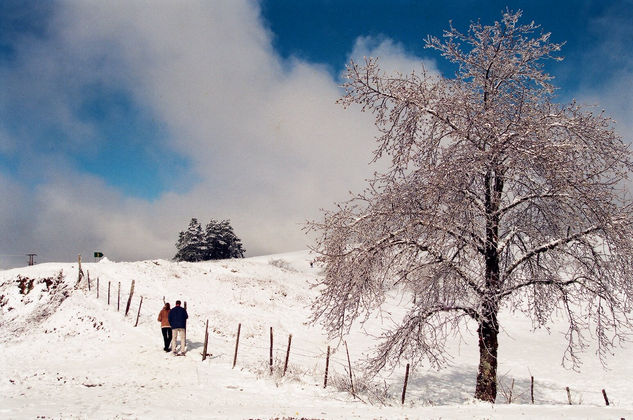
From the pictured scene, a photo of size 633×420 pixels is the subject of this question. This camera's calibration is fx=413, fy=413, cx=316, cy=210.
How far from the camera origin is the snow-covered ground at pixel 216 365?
9.53 meters

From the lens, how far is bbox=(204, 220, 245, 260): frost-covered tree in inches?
2434

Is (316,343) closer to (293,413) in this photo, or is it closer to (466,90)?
(293,413)

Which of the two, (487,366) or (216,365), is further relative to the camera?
(216,365)

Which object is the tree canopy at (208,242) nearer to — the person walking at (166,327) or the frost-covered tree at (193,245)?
the frost-covered tree at (193,245)

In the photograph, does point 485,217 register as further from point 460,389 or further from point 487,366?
point 460,389

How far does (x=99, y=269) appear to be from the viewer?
31.4 m

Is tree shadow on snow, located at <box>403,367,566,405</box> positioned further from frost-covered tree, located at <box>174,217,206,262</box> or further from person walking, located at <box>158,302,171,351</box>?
frost-covered tree, located at <box>174,217,206,262</box>

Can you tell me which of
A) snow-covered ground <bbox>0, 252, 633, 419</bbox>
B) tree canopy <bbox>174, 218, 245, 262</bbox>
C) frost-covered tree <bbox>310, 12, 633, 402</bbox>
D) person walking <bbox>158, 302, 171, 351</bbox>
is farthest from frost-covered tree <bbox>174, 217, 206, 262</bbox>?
frost-covered tree <bbox>310, 12, 633, 402</bbox>

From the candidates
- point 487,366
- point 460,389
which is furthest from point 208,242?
point 487,366

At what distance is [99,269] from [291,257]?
6596cm

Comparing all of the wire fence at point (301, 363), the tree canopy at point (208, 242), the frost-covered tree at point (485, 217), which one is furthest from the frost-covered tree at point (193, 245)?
the frost-covered tree at point (485, 217)

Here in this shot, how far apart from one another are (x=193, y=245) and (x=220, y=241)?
4022 mm

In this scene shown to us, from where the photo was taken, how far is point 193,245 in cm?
6138

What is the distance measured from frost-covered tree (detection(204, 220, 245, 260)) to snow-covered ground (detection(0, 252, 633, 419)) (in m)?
24.9
